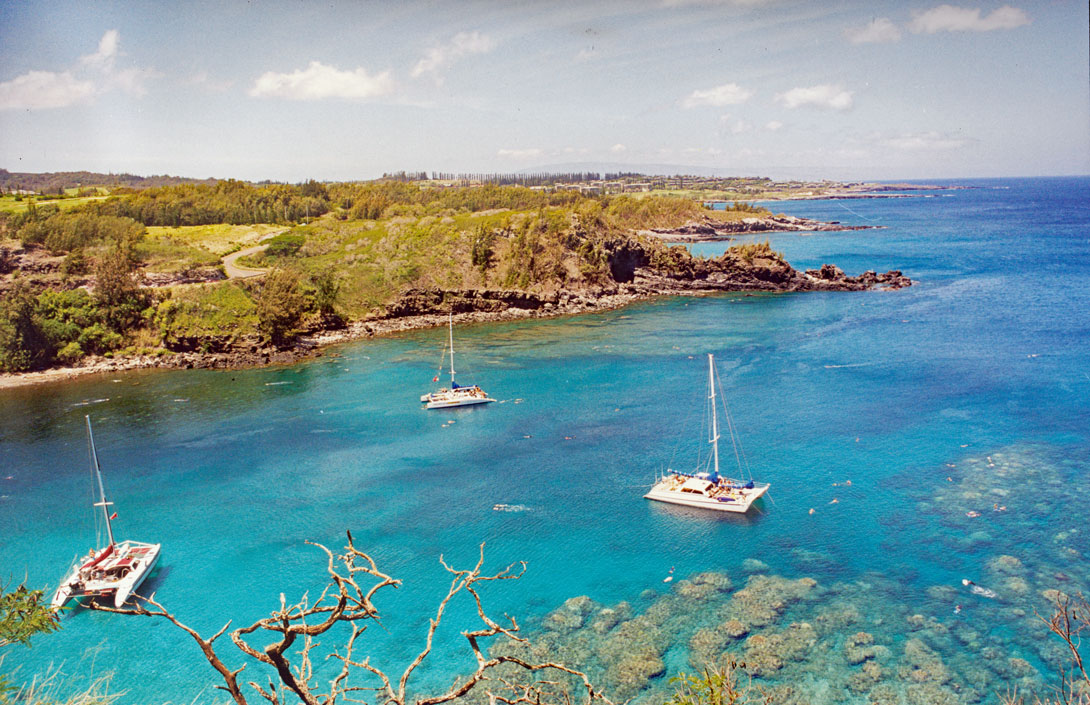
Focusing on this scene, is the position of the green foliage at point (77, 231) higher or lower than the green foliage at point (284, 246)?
higher

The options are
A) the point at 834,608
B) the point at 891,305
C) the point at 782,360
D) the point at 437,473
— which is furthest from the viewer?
the point at 891,305

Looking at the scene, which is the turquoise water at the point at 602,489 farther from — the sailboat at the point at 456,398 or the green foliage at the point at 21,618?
the green foliage at the point at 21,618

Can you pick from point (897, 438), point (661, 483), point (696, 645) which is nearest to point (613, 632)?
point (696, 645)

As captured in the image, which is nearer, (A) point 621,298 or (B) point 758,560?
(B) point 758,560

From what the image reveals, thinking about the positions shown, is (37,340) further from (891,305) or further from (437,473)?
(891,305)

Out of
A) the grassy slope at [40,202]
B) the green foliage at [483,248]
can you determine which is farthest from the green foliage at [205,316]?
the grassy slope at [40,202]

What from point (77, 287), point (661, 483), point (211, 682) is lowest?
point (211, 682)
